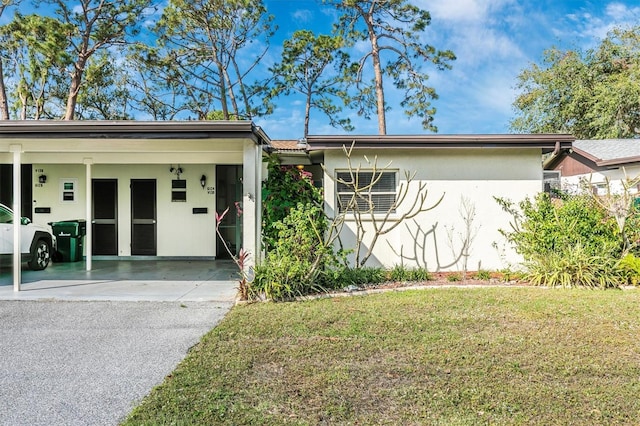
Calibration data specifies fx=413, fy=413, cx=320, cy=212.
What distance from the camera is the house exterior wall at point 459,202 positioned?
8.43 m

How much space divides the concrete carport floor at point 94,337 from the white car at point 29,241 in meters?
0.42

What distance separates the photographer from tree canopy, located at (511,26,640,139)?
65.8 ft

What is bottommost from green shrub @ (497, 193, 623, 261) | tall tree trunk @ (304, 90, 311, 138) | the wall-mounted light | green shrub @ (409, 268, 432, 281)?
green shrub @ (409, 268, 432, 281)

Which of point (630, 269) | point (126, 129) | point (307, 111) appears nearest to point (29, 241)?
point (126, 129)

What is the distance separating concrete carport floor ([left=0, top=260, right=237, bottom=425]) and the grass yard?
1.06 ft

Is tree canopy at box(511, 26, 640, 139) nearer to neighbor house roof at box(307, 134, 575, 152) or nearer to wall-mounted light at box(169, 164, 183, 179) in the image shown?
neighbor house roof at box(307, 134, 575, 152)

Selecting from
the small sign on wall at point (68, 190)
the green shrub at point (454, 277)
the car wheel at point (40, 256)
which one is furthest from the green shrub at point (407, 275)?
the small sign on wall at point (68, 190)

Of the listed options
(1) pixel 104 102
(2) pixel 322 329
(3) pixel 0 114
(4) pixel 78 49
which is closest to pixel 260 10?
(4) pixel 78 49

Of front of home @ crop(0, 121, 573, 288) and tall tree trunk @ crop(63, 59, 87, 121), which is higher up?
tall tree trunk @ crop(63, 59, 87, 121)

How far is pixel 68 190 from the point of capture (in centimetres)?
1091

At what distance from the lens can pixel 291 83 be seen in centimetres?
2000

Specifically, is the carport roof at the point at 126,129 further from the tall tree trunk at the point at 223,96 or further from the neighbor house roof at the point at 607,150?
the tall tree trunk at the point at 223,96

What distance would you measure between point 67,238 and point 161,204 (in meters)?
2.37

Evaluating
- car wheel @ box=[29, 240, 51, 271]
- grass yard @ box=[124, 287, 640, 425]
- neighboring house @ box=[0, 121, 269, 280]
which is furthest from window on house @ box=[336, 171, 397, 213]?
car wheel @ box=[29, 240, 51, 271]
